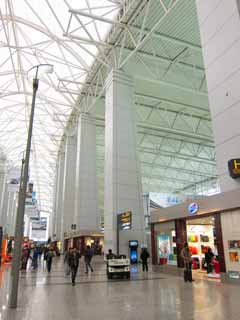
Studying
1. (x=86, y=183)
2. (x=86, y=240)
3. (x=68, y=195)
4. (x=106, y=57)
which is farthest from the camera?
(x=68, y=195)

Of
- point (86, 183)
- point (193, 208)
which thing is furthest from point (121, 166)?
point (86, 183)

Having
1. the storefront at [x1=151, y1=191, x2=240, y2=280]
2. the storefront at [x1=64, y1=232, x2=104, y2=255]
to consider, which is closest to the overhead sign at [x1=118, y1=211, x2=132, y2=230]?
the storefront at [x1=151, y1=191, x2=240, y2=280]

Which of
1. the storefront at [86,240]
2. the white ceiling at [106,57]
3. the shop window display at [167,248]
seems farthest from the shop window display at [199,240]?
the storefront at [86,240]

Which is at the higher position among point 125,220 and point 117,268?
point 125,220

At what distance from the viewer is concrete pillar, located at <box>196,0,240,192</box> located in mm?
10867

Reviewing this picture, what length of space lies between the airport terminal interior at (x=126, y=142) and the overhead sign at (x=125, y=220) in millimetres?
127

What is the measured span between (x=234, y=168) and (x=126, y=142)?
484 inches

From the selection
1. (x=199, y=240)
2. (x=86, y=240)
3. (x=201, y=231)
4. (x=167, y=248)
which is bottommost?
(x=167, y=248)

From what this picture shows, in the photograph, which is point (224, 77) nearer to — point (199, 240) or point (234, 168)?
point (234, 168)

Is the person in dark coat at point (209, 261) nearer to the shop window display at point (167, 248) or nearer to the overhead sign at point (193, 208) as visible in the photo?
the shop window display at point (167, 248)

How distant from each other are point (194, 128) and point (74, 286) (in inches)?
1117

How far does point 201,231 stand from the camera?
14242 mm

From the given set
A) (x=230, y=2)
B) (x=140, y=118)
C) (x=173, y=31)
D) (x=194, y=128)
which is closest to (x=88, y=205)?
(x=140, y=118)

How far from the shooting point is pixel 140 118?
3338 cm
